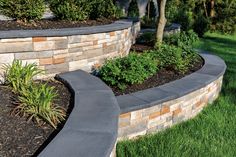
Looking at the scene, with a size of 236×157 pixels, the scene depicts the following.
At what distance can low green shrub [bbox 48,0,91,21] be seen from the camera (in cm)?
580

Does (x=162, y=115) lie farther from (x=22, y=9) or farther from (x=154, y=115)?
(x=22, y=9)

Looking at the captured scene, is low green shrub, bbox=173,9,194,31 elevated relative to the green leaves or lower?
lower

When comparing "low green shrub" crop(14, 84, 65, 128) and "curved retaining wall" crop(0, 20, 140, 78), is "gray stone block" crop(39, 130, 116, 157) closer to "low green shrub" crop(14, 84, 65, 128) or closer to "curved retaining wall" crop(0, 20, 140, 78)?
"low green shrub" crop(14, 84, 65, 128)

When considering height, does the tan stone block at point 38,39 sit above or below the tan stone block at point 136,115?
above

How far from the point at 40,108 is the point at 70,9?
2865 millimetres

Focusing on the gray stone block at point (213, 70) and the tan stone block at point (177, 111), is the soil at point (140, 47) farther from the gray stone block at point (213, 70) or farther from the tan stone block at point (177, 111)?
the tan stone block at point (177, 111)

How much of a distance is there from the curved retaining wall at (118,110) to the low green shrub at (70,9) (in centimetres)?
138

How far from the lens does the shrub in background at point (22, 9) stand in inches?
197

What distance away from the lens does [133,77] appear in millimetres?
4672

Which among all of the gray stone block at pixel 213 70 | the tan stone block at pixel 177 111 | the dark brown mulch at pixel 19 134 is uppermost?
the gray stone block at pixel 213 70

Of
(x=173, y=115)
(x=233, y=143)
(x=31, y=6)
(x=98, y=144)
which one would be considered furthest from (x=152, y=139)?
(x=31, y=6)

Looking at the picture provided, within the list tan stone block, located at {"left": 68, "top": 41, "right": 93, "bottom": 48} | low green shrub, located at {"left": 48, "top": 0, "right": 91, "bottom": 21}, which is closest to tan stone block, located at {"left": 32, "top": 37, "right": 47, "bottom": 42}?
tan stone block, located at {"left": 68, "top": 41, "right": 93, "bottom": 48}

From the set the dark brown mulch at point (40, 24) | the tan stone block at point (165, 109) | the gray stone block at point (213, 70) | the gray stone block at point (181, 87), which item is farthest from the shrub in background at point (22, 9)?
the gray stone block at point (213, 70)

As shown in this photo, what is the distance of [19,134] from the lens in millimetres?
3100
